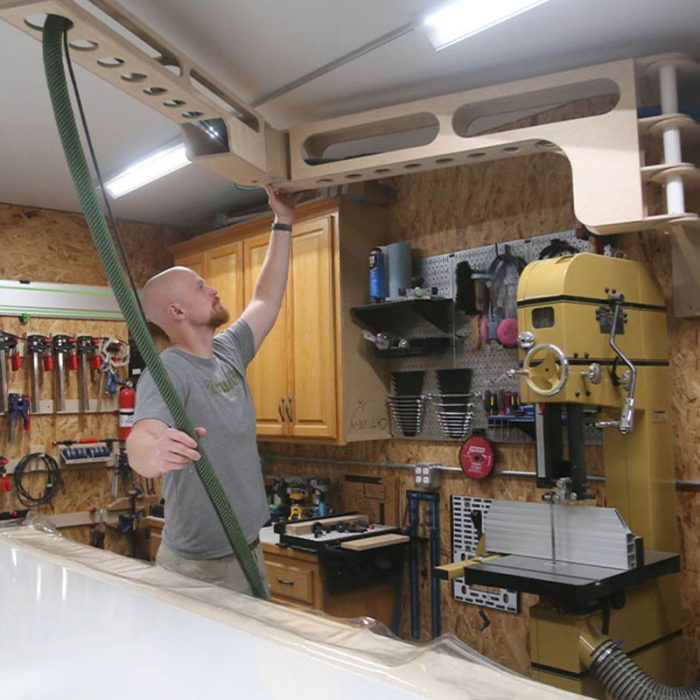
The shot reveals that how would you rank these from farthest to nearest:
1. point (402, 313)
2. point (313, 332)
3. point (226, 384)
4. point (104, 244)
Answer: point (313, 332) → point (402, 313) → point (226, 384) → point (104, 244)

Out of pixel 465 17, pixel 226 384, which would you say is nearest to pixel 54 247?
pixel 226 384

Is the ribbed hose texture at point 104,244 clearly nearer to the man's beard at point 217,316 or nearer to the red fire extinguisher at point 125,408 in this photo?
the man's beard at point 217,316

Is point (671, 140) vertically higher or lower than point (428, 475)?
higher

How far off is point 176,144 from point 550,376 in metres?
2.17

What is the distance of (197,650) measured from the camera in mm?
935

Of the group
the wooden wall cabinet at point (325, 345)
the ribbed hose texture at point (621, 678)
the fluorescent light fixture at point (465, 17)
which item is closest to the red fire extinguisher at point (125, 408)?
the wooden wall cabinet at point (325, 345)

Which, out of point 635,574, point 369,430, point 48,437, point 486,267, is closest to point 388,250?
point 486,267

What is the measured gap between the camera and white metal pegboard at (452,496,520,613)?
3422 mm

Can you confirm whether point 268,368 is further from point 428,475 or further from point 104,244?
point 104,244

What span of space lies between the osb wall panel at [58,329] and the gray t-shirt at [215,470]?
2.57m

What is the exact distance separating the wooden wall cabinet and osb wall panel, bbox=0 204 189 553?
129cm

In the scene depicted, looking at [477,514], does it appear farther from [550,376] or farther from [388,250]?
[388,250]

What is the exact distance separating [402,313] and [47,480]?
2.49m

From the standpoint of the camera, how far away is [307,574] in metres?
3.46
